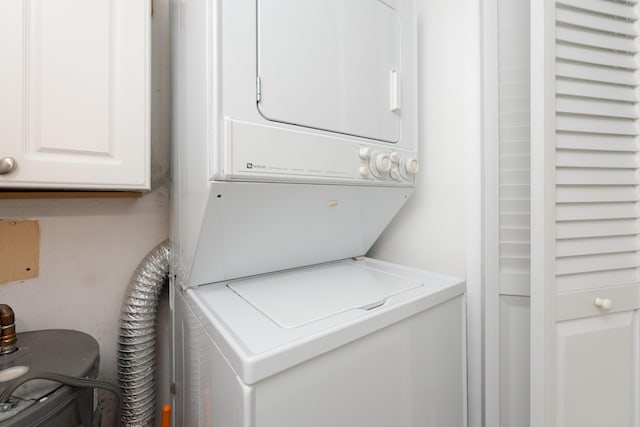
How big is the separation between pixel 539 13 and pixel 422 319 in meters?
1.33

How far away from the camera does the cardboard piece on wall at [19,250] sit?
1.34 meters

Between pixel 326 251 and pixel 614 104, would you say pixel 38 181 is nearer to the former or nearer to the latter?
pixel 326 251

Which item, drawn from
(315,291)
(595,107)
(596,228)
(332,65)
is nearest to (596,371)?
(596,228)

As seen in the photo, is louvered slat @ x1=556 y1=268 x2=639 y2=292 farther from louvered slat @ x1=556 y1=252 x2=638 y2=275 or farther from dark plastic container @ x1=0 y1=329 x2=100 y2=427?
dark plastic container @ x1=0 y1=329 x2=100 y2=427

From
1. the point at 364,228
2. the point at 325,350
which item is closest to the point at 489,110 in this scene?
the point at 364,228

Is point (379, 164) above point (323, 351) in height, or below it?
above

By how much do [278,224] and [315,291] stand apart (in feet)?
1.11

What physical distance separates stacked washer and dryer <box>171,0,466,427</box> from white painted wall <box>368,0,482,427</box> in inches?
9.6

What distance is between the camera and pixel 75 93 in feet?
3.53

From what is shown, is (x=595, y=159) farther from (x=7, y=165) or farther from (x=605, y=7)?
(x=7, y=165)

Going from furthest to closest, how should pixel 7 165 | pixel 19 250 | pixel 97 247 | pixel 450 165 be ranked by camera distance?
1. pixel 450 165
2. pixel 97 247
3. pixel 19 250
4. pixel 7 165

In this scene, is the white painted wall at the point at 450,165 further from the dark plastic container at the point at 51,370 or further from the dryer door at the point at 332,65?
the dark plastic container at the point at 51,370

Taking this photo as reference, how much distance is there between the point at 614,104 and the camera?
1290mm

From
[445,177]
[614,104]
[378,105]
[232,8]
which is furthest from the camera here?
[445,177]
